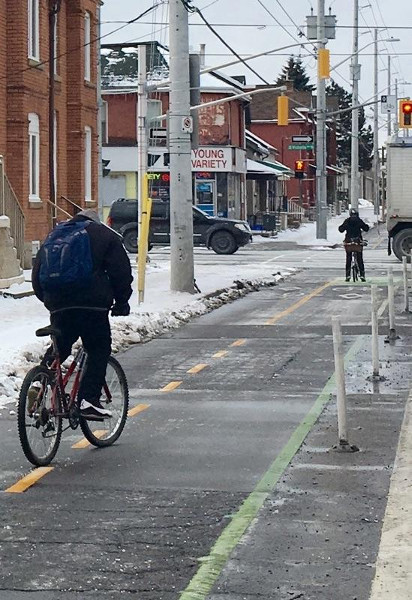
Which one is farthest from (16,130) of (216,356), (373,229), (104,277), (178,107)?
(373,229)

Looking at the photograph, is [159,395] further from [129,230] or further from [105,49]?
[105,49]

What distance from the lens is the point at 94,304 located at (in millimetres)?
9375

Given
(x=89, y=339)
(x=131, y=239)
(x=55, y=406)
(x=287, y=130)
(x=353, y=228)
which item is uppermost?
(x=287, y=130)

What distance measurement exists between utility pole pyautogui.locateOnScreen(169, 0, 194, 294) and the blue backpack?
14.4m

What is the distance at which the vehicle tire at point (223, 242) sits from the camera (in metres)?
45.2

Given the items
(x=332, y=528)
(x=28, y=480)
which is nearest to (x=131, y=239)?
(x=28, y=480)

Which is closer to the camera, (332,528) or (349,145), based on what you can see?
(332,528)

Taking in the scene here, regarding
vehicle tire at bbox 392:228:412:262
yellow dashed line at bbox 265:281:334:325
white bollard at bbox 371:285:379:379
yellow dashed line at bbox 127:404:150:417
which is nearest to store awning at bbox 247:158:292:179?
vehicle tire at bbox 392:228:412:262

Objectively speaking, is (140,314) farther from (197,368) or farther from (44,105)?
(44,105)

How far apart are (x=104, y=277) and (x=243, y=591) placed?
12.6 ft

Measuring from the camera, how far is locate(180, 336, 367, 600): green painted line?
614cm

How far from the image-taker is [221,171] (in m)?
60.7

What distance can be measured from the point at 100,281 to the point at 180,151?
47.8ft

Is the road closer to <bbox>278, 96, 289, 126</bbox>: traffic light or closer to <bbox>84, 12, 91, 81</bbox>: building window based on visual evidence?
<bbox>84, 12, 91, 81</bbox>: building window
